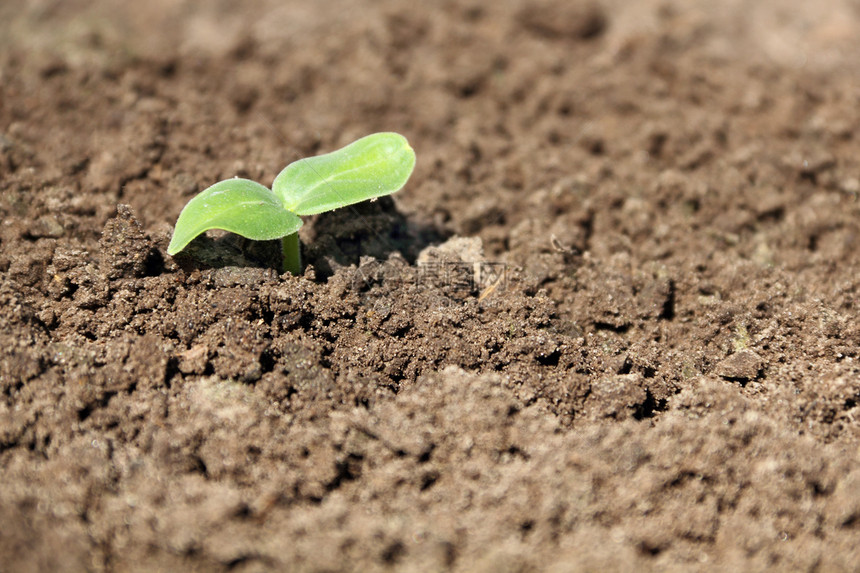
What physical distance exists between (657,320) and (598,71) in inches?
70.0

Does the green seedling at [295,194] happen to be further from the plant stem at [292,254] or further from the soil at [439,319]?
the soil at [439,319]

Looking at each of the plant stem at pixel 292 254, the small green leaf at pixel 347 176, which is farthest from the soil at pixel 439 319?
the small green leaf at pixel 347 176

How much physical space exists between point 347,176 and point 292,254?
0.29m

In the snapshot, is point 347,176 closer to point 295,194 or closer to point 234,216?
point 295,194

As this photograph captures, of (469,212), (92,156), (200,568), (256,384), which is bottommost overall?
(200,568)

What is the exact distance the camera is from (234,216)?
1.82 metres

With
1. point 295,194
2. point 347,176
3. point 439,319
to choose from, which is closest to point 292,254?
point 295,194

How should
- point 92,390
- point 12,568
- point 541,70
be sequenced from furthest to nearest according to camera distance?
1. point 541,70
2. point 92,390
3. point 12,568

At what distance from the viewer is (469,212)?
8.39 feet

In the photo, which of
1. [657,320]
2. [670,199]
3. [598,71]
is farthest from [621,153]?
[657,320]

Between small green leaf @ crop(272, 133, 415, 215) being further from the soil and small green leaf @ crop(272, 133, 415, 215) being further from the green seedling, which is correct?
the soil

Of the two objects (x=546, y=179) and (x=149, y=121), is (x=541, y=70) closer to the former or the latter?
(x=546, y=179)

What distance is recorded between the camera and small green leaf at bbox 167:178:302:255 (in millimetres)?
1797

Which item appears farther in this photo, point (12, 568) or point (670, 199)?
point (670, 199)
